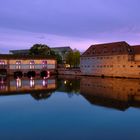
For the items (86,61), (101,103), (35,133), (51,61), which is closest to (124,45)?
(86,61)

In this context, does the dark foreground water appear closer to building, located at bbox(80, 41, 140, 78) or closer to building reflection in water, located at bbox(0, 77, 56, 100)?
building reflection in water, located at bbox(0, 77, 56, 100)

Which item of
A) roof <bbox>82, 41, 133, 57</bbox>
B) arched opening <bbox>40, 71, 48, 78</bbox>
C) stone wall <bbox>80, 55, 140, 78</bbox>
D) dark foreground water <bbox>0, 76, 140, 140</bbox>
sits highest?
roof <bbox>82, 41, 133, 57</bbox>

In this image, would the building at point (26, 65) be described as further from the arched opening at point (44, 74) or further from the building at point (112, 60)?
the building at point (112, 60)

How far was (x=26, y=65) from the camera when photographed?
56.5m

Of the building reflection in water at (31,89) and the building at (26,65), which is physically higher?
the building at (26,65)

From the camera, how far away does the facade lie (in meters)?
54.6

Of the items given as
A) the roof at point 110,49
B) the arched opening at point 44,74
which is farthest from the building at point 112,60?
→ the arched opening at point 44,74

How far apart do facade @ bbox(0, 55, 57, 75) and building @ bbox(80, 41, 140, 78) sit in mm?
7788

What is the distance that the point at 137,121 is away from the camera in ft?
44.6

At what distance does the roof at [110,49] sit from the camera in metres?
46.4

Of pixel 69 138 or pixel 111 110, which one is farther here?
pixel 111 110

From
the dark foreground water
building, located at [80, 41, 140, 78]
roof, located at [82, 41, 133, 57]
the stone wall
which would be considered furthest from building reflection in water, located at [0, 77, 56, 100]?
roof, located at [82, 41, 133, 57]

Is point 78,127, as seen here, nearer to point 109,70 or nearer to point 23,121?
point 23,121

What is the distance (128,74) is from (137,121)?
3078 cm
